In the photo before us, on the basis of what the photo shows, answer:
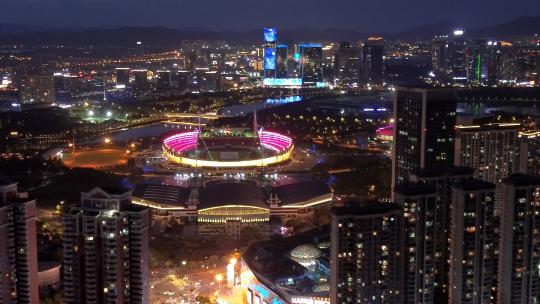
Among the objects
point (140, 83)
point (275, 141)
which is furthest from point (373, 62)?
point (275, 141)

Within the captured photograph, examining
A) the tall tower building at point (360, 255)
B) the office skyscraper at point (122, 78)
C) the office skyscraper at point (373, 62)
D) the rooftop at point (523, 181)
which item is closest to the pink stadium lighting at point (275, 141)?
the rooftop at point (523, 181)

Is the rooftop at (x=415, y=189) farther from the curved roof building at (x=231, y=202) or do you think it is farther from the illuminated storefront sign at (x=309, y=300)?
the curved roof building at (x=231, y=202)

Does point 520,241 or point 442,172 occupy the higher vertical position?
point 442,172

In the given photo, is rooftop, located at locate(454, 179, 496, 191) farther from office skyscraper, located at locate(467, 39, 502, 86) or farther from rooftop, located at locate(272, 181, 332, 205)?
office skyscraper, located at locate(467, 39, 502, 86)

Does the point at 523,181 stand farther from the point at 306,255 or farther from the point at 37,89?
the point at 37,89

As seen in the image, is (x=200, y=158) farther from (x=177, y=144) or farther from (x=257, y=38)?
(x=257, y=38)

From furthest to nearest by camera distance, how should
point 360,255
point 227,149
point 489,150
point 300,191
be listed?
point 227,149 → point 300,191 → point 489,150 → point 360,255

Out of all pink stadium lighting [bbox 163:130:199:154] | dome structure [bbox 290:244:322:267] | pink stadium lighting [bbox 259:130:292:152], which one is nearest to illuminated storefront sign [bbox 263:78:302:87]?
pink stadium lighting [bbox 259:130:292:152]
